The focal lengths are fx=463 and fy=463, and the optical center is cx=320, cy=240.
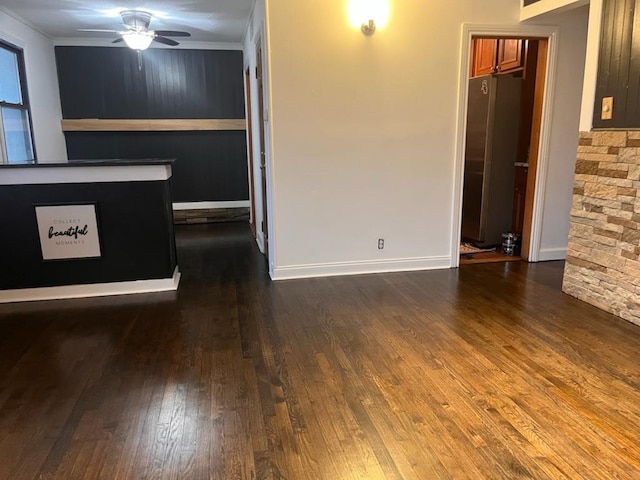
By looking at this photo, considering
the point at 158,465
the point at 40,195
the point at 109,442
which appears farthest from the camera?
the point at 40,195

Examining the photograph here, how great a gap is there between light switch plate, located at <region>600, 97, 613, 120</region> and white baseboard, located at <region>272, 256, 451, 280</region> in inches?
69.8

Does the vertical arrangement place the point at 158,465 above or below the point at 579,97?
below

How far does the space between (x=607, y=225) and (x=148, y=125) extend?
232 inches

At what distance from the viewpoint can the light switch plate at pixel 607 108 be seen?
10.5ft

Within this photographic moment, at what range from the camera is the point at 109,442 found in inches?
77.3

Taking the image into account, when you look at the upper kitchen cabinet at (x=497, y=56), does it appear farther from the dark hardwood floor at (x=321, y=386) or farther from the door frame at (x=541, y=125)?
the dark hardwood floor at (x=321, y=386)

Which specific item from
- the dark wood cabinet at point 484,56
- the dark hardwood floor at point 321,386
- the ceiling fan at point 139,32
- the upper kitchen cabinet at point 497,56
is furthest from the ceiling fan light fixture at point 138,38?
the dark wood cabinet at point 484,56

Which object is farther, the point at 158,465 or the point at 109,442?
the point at 109,442

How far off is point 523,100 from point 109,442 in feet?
16.0

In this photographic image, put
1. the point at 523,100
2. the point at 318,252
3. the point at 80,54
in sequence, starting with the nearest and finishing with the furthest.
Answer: the point at 318,252
the point at 523,100
the point at 80,54

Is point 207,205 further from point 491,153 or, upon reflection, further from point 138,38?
point 491,153

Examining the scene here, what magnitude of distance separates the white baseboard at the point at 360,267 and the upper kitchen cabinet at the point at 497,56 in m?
2.28

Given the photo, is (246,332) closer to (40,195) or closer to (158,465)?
(158,465)

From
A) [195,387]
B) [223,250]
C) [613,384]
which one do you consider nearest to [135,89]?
[223,250]
